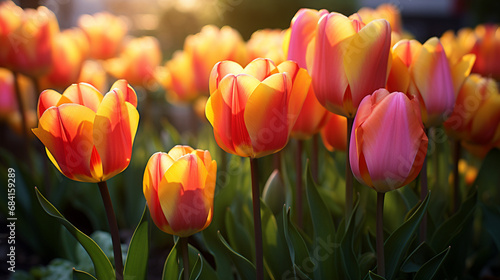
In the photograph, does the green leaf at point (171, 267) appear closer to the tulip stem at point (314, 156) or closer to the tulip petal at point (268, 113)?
the tulip petal at point (268, 113)

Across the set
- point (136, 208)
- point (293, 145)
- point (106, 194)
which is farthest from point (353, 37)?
point (136, 208)

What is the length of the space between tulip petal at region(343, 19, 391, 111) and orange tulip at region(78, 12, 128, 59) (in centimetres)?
211

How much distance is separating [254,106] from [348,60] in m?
0.22

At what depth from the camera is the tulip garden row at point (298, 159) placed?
0.92 m

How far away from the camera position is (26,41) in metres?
1.80

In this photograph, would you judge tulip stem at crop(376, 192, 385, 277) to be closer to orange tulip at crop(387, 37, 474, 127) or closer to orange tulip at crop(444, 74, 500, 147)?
orange tulip at crop(387, 37, 474, 127)

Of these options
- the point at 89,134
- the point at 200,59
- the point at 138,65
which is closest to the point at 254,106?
the point at 89,134

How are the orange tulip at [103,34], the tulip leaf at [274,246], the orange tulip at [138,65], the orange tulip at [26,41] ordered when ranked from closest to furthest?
the tulip leaf at [274,246] < the orange tulip at [26,41] < the orange tulip at [138,65] < the orange tulip at [103,34]

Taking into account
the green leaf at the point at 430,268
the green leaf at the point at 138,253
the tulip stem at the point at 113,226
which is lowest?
the green leaf at the point at 430,268

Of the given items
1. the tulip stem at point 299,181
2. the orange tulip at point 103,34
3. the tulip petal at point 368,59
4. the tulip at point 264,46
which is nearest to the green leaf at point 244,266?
the tulip stem at point 299,181

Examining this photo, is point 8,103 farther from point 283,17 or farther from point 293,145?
point 283,17

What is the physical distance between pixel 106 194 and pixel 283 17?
22.6ft

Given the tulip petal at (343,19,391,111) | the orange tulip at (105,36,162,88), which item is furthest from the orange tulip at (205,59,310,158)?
the orange tulip at (105,36,162,88)

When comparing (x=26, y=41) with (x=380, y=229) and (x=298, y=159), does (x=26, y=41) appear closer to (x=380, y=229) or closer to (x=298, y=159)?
(x=298, y=159)
